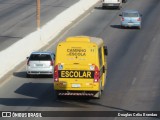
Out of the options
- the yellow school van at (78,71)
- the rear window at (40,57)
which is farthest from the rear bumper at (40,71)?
the yellow school van at (78,71)

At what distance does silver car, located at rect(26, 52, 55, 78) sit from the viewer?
40.0m

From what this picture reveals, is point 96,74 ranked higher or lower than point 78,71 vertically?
lower

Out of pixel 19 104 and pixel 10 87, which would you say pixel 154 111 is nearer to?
pixel 19 104

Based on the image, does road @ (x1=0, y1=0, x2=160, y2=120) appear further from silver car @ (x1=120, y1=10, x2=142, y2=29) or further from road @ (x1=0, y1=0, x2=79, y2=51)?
road @ (x1=0, y1=0, x2=79, y2=51)

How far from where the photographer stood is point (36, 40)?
51750mm

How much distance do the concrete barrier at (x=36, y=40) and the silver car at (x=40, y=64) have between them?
1615mm

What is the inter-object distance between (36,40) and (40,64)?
11535mm

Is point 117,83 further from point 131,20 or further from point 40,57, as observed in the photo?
point 131,20

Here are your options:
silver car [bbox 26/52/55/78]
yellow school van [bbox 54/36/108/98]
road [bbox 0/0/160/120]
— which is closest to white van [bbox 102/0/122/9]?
road [bbox 0/0/160/120]

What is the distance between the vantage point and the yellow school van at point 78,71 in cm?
3166

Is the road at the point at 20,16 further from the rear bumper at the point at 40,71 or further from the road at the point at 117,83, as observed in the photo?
the rear bumper at the point at 40,71

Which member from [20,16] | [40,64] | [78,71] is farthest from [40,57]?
[20,16]

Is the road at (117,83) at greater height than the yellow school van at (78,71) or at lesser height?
lesser

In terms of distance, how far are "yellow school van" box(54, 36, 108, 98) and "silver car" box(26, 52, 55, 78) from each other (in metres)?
7.89
